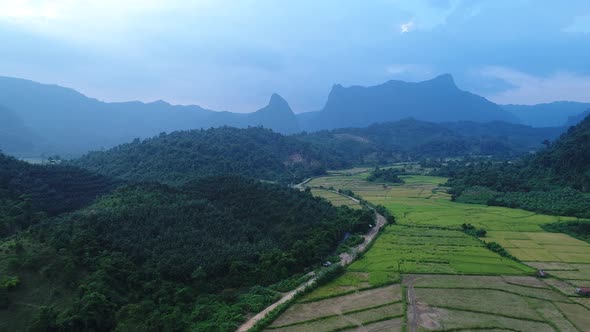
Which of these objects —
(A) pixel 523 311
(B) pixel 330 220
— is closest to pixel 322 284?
(A) pixel 523 311

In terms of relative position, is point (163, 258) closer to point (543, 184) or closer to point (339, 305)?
point (339, 305)

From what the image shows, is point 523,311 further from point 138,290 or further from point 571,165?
point 571,165

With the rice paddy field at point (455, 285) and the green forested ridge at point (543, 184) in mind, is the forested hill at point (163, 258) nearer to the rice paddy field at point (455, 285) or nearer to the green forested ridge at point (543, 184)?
the rice paddy field at point (455, 285)

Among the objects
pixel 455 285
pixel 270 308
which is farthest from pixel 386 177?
pixel 270 308

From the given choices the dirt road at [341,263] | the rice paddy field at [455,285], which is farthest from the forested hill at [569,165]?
the dirt road at [341,263]

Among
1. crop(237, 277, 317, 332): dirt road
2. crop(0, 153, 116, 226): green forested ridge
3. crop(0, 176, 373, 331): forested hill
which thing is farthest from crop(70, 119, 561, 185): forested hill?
crop(237, 277, 317, 332): dirt road

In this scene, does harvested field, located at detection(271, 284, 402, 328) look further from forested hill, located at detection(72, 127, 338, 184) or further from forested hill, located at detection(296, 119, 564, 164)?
forested hill, located at detection(296, 119, 564, 164)
